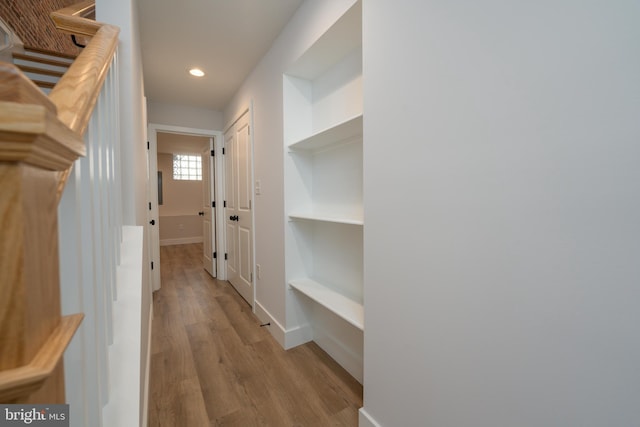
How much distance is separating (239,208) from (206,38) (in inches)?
68.7

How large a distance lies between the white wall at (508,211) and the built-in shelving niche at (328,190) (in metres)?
0.43

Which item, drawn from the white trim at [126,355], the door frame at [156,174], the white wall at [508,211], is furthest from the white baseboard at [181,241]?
the white wall at [508,211]

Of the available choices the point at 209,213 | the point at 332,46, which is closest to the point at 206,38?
the point at 332,46

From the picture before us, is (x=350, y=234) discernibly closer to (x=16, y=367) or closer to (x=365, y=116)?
(x=365, y=116)

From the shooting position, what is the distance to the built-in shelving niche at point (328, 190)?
1.76 m

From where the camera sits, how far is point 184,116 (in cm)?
368

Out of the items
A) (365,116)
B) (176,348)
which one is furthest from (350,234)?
(176,348)

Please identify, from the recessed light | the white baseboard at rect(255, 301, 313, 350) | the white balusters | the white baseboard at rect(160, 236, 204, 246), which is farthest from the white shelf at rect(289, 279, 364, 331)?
the white baseboard at rect(160, 236, 204, 246)

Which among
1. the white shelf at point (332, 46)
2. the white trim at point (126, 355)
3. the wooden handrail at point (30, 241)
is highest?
the white shelf at point (332, 46)

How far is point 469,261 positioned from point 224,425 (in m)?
1.52

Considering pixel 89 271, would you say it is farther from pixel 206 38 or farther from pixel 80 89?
pixel 206 38

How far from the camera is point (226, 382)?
1767 mm

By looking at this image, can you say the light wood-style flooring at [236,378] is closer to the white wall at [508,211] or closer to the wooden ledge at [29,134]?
the white wall at [508,211]

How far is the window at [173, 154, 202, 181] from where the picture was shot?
7.20m
